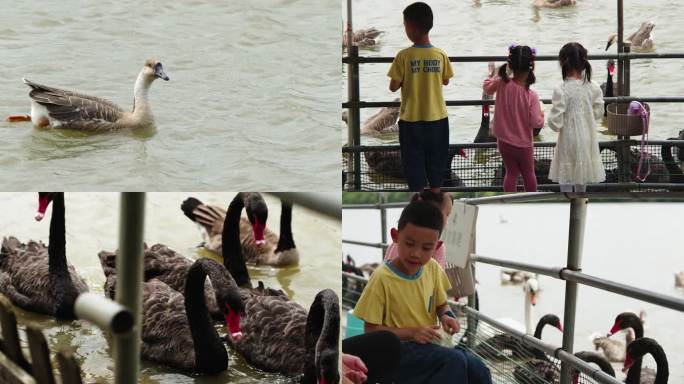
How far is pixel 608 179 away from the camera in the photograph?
19.5ft

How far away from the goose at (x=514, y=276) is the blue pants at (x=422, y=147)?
7.01 meters

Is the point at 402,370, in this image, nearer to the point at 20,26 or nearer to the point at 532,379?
the point at 532,379

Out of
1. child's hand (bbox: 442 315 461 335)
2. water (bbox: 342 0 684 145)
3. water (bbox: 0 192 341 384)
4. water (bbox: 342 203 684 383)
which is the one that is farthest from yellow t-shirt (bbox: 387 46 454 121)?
water (bbox: 342 0 684 145)

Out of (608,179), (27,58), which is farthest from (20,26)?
(608,179)

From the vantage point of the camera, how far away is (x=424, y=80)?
4.74 m

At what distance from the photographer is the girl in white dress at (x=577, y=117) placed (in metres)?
4.75

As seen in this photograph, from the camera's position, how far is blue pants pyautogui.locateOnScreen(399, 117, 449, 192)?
15.5 ft

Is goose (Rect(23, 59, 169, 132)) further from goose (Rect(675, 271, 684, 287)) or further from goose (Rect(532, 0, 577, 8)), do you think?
goose (Rect(532, 0, 577, 8))

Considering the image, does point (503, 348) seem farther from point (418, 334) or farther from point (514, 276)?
point (514, 276)

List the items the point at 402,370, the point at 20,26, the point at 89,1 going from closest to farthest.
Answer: the point at 402,370 → the point at 20,26 → the point at 89,1

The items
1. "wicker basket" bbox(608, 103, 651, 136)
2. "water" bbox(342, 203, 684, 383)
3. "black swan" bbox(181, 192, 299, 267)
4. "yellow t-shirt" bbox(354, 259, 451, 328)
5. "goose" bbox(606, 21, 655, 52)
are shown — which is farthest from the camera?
"goose" bbox(606, 21, 655, 52)

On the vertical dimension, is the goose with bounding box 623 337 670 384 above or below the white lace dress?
below

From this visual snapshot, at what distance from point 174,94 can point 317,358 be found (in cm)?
442

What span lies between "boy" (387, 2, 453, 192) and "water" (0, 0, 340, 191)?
125 cm
